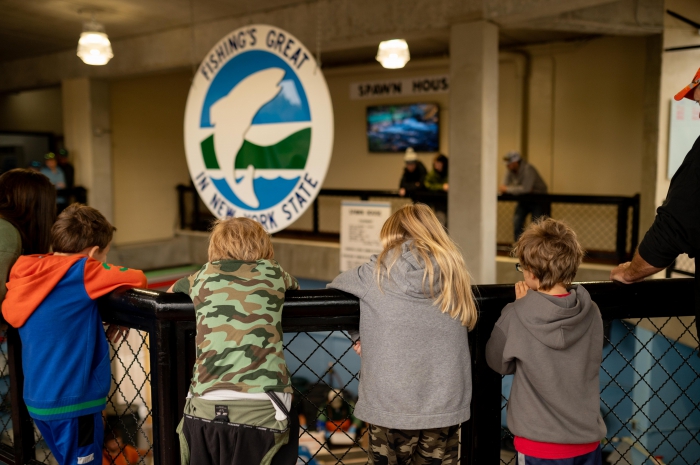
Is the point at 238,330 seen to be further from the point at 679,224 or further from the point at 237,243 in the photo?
the point at 679,224

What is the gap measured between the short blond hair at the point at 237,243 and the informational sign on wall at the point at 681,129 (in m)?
6.12

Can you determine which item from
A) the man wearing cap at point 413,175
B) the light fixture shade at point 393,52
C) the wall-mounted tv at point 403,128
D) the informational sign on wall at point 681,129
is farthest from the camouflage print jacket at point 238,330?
the wall-mounted tv at point 403,128

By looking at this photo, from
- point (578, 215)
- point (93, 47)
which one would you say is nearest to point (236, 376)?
point (93, 47)

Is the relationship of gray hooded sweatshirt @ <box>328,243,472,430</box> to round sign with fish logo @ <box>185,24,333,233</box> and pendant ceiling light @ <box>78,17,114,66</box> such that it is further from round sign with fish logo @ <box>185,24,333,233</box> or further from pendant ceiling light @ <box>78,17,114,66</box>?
pendant ceiling light @ <box>78,17,114,66</box>

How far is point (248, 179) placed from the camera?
348 cm

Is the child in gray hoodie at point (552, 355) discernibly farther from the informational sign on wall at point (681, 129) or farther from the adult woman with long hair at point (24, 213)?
the informational sign on wall at point (681, 129)

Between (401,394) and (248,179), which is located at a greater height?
(248,179)

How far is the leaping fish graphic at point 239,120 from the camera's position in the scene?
343 centimetres

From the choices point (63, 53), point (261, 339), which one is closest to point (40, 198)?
point (261, 339)

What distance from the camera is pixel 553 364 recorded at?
1.72 metres

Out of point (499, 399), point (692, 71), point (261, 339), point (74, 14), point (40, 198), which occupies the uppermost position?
point (74, 14)

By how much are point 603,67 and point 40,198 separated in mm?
8938

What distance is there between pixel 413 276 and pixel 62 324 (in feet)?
3.78

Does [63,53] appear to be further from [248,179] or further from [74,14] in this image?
[248,179]
